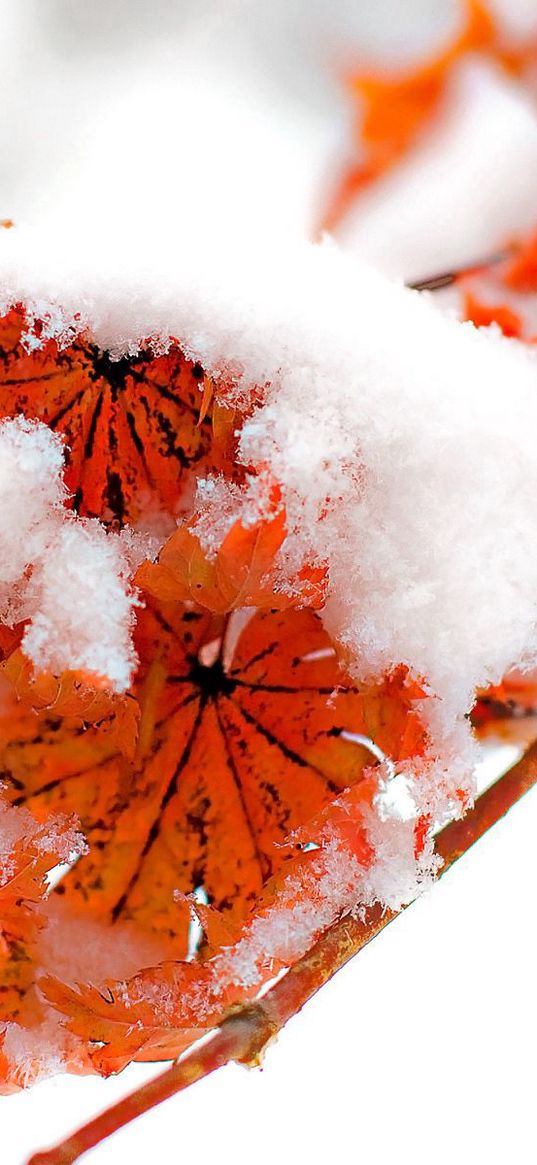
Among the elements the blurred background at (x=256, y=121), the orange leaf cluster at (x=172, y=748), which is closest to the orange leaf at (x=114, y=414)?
the orange leaf cluster at (x=172, y=748)

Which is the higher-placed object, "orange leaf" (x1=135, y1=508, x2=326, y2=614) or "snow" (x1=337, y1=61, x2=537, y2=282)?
"snow" (x1=337, y1=61, x2=537, y2=282)

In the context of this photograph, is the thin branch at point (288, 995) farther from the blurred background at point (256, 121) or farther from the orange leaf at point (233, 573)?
the blurred background at point (256, 121)

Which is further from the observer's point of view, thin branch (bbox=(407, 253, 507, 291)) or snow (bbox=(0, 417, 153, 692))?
thin branch (bbox=(407, 253, 507, 291))

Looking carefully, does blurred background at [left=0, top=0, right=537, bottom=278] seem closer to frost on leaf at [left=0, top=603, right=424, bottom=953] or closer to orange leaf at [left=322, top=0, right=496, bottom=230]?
orange leaf at [left=322, top=0, right=496, bottom=230]

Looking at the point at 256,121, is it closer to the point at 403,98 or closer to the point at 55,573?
the point at 403,98

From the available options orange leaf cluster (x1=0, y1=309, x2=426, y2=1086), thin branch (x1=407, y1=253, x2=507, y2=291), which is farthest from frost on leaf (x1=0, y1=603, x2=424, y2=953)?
thin branch (x1=407, y1=253, x2=507, y2=291)

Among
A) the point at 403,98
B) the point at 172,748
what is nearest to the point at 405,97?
the point at 403,98

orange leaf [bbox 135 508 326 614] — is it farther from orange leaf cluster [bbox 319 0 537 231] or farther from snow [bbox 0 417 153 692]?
orange leaf cluster [bbox 319 0 537 231]

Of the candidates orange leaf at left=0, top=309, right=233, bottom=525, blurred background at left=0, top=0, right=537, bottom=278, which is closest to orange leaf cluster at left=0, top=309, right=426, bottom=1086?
orange leaf at left=0, top=309, right=233, bottom=525

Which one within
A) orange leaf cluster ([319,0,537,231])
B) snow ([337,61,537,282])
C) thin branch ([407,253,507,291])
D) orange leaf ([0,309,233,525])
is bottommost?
orange leaf ([0,309,233,525])

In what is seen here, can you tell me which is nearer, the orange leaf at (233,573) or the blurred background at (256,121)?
the orange leaf at (233,573)
